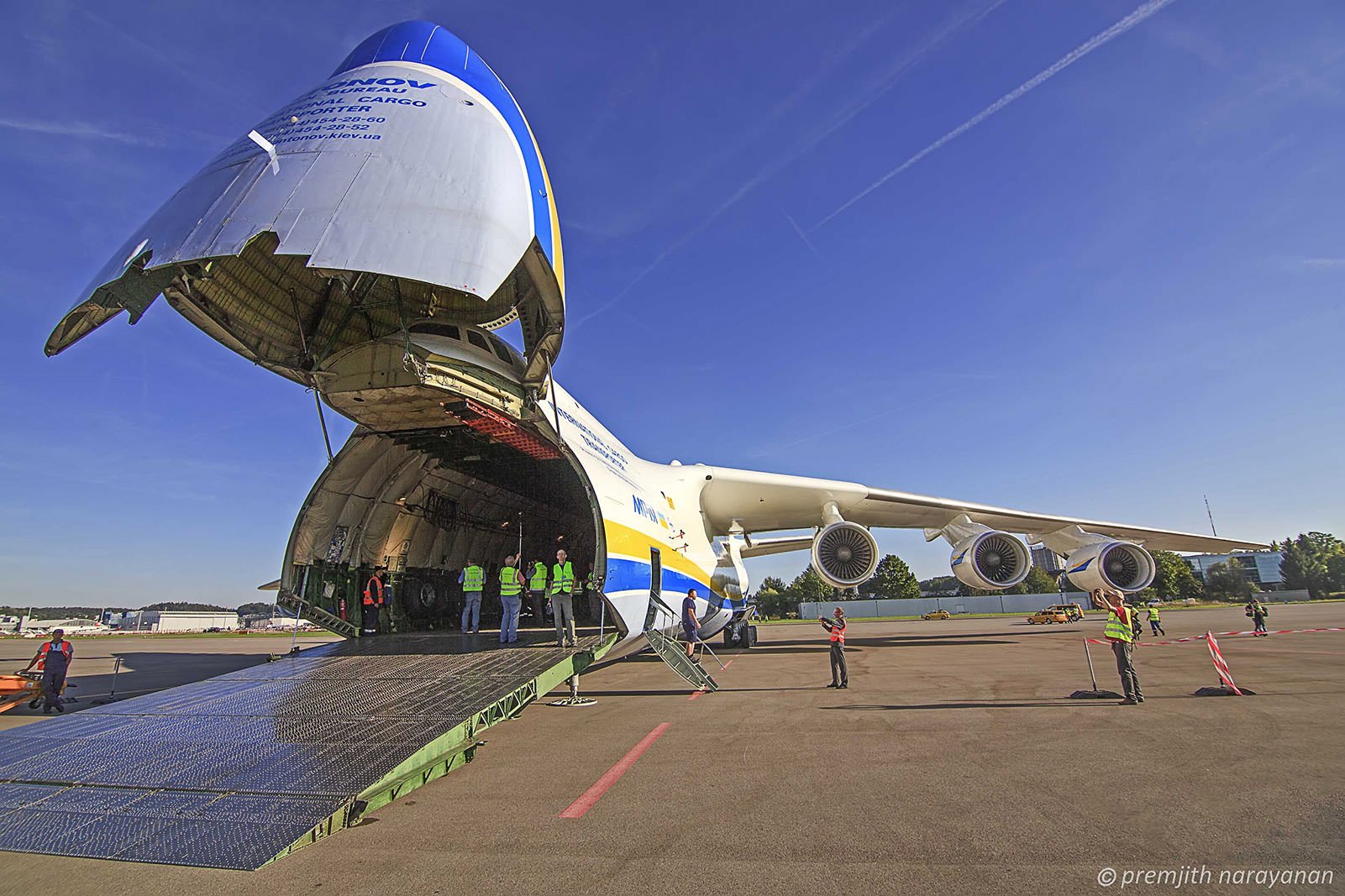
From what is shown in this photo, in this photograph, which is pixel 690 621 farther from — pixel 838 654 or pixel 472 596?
pixel 472 596

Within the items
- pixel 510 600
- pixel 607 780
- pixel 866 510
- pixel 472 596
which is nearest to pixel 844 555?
pixel 866 510

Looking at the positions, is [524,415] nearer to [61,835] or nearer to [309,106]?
[309,106]

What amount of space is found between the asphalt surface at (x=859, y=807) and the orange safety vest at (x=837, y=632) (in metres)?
1.54

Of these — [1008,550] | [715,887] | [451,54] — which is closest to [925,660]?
[1008,550]

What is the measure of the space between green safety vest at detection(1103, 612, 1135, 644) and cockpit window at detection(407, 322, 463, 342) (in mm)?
7238

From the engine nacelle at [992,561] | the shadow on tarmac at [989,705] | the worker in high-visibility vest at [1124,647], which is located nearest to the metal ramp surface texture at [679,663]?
the shadow on tarmac at [989,705]

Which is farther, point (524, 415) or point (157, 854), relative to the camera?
point (524, 415)

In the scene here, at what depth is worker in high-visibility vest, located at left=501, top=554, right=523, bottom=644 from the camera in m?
8.02

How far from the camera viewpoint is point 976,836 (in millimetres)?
3148

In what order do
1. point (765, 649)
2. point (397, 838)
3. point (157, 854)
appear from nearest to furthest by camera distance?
point (157, 854) < point (397, 838) < point (765, 649)

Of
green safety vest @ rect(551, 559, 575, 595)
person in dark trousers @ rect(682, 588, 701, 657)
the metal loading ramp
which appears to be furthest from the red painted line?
person in dark trousers @ rect(682, 588, 701, 657)

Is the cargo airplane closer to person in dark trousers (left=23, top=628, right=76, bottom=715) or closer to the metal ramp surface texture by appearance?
the metal ramp surface texture

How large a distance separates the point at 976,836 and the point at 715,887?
4.44ft

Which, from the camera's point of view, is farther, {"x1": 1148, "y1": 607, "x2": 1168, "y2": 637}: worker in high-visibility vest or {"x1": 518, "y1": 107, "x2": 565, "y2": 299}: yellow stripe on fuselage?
{"x1": 1148, "y1": 607, "x2": 1168, "y2": 637}: worker in high-visibility vest
